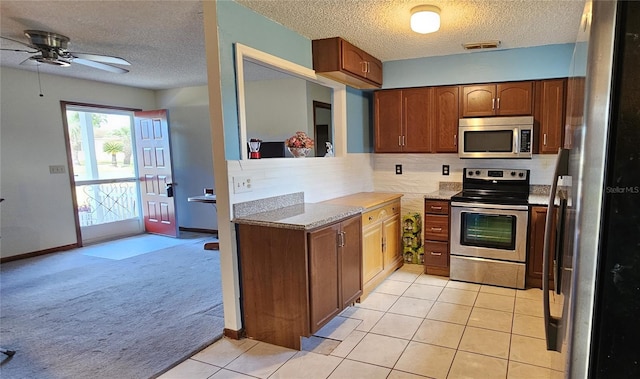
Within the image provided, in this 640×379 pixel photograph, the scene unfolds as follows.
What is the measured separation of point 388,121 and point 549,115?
1.61m

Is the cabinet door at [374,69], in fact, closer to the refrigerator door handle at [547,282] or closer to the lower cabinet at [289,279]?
the lower cabinet at [289,279]

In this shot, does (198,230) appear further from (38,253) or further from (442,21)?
(442,21)

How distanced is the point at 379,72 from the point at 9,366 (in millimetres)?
4057

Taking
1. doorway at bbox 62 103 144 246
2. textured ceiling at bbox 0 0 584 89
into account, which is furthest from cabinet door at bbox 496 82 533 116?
doorway at bbox 62 103 144 246

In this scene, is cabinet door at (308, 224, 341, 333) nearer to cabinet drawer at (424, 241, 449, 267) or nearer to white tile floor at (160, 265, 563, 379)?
white tile floor at (160, 265, 563, 379)

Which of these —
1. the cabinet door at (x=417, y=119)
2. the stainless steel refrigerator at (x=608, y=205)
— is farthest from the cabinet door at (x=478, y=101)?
the stainless steel refrigerator at (x=608, y=205)

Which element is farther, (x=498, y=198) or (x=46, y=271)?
(x=46, y=271)

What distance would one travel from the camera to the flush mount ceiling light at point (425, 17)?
2611mm

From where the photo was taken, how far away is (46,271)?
435 cm

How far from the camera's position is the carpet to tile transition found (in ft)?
7.92

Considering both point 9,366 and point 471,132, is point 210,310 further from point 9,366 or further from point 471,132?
point 471,132

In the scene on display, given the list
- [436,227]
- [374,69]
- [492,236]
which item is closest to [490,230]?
[492,236]

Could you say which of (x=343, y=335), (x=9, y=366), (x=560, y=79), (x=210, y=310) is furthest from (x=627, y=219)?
(x=560, y=79)

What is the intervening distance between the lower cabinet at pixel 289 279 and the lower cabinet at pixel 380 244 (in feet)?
1.99
